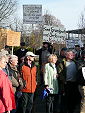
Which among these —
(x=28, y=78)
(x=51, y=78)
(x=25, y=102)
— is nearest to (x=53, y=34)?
(x=51, y=78)

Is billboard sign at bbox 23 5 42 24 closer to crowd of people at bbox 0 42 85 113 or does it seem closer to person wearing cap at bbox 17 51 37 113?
crowd of people at bbox 0 42 85 113

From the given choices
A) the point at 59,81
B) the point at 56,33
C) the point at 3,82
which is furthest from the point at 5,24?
the point at 3,82

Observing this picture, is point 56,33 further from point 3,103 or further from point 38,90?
point 3,103

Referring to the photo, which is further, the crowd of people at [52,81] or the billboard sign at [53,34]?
the billboard sign at [53,34]

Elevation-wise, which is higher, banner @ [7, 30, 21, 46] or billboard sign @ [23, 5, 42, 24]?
billboard sign @ [23, 5, 42, 24]

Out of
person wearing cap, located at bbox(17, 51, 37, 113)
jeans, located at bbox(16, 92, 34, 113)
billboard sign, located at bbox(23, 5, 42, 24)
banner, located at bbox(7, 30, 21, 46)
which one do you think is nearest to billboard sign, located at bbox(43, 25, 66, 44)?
billboard sign, located at bbox(23, 5, 42, 24)

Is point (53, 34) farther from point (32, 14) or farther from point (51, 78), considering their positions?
point (51, 78)

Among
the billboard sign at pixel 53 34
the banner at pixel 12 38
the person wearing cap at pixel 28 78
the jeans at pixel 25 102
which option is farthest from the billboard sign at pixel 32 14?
the jeans at pixel 25 102

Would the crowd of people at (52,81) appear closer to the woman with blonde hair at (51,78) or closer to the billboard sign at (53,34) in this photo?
the woman with blonde hair at (51,78)

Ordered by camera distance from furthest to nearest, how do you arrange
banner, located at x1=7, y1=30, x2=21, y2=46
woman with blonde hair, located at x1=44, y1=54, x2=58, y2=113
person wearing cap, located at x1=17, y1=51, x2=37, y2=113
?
banner, located at x1=7, y1=30, x2=21, y2=46 → woman with blonde hair, located at x1=44, y1=54, x2=58, y2=113 → person wearing cap, located at x1=17, y1=51, x2=37, y2=113

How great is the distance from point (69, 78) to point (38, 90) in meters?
2.87

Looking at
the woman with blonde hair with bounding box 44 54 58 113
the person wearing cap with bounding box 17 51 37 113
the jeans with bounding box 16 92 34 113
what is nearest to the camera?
the person wearing cap with bounding box 17 51 37 113

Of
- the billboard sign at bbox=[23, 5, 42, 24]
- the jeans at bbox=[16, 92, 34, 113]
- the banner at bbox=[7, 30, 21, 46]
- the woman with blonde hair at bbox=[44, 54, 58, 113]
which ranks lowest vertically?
the jeans at bbox=[16, 92, 34, 113]

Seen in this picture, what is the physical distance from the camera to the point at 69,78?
838cm
